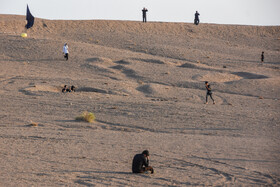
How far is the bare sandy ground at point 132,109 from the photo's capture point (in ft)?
45.1

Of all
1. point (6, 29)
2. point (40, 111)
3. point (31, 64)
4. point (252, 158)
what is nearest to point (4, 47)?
point (31, 64)


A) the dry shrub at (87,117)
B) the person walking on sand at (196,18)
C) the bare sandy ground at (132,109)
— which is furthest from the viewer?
the person walking on sand at (196,18)

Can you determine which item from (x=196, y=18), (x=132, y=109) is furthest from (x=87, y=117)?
(x=196, y=18)

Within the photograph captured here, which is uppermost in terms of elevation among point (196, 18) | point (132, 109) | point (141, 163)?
point (196, 18)

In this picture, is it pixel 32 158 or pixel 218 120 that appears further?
pixel 218 120

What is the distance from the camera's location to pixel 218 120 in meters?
23.0

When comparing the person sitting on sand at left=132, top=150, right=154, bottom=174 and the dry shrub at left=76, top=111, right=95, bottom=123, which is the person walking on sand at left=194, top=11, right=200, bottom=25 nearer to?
the dry shrub at left=76, top=111, right=95, bottom=123

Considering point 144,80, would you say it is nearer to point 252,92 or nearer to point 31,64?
point 252,92

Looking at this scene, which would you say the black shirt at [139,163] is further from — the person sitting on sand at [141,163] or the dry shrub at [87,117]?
the dry shrub at [87,117]

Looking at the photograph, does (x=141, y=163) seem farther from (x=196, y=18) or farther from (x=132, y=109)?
(x=196, y=18)

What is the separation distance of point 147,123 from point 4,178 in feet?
36.0

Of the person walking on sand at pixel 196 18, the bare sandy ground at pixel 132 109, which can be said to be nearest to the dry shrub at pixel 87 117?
the bare sandy ground at pixel 132 109

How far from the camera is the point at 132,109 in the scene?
24844 millimetres

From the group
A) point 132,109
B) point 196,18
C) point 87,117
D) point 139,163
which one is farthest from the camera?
point 196,18
